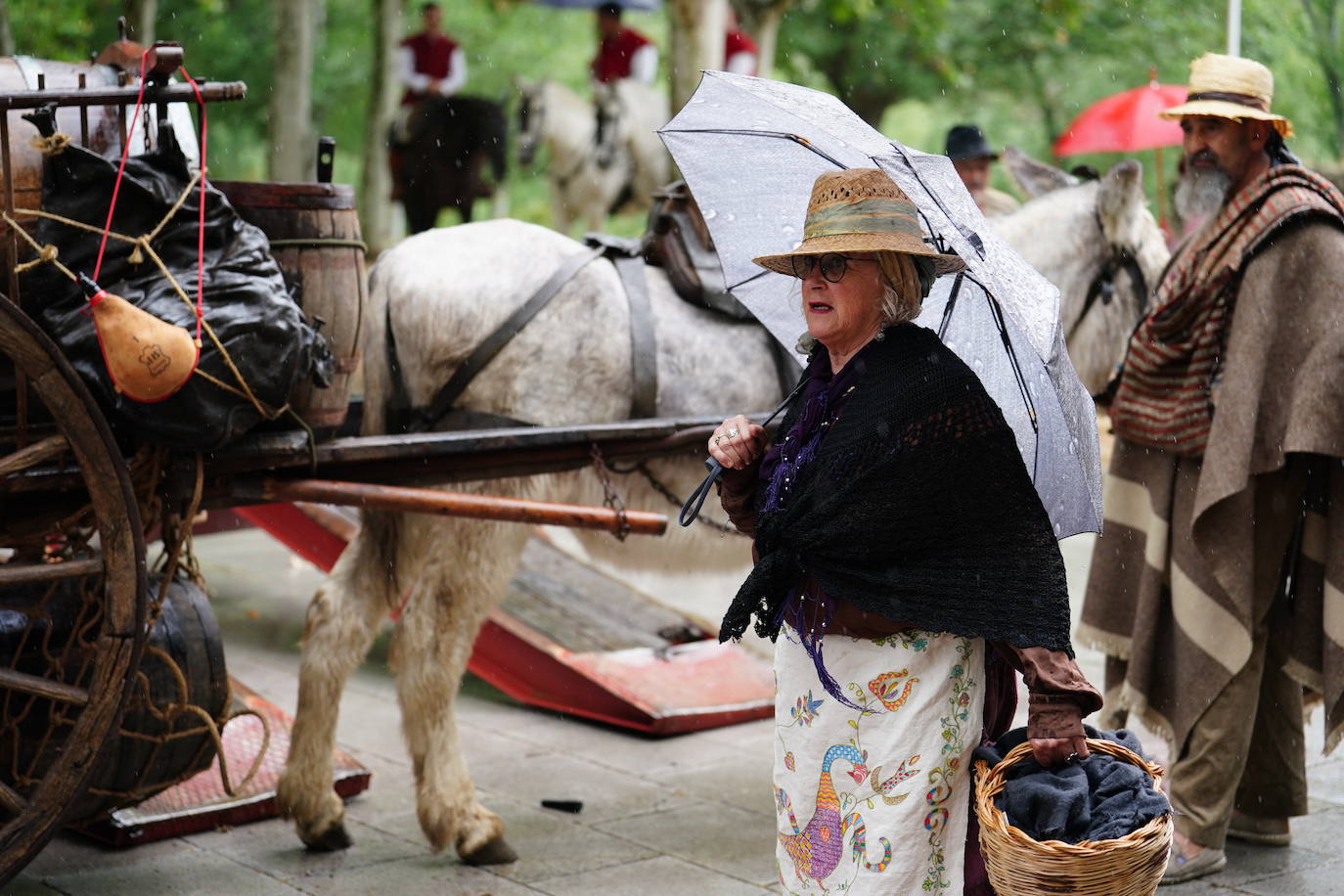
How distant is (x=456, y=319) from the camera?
4.76 metres

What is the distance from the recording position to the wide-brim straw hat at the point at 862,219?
285 centimetres

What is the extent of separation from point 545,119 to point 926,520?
14.3m

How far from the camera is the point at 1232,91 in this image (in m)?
4.50

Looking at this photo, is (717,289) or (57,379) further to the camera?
(717,289)

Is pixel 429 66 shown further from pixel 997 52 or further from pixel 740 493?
pixel 740 493

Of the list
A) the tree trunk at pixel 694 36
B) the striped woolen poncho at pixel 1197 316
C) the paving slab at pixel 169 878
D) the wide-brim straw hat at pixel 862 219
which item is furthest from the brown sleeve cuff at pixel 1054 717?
the tree trunk at pixel 694 36

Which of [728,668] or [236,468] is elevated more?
[236,468]

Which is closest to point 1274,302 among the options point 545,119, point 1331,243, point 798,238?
point 1331,243

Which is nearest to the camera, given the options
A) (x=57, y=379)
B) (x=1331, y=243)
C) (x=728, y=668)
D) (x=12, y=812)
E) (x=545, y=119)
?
(x=57, y=379)

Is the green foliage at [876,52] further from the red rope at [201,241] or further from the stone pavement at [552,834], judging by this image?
the red rope at [201,241]

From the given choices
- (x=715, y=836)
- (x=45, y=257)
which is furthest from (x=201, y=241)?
(x=715, y=836)

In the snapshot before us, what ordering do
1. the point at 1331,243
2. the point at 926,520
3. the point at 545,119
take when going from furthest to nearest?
1. the point at 545,119
2. the point at 1331,243
3. the point at 926,520

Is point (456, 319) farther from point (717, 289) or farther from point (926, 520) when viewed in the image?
point (926, 520)

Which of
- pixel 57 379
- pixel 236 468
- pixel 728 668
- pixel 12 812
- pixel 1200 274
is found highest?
pixel 1200 274
